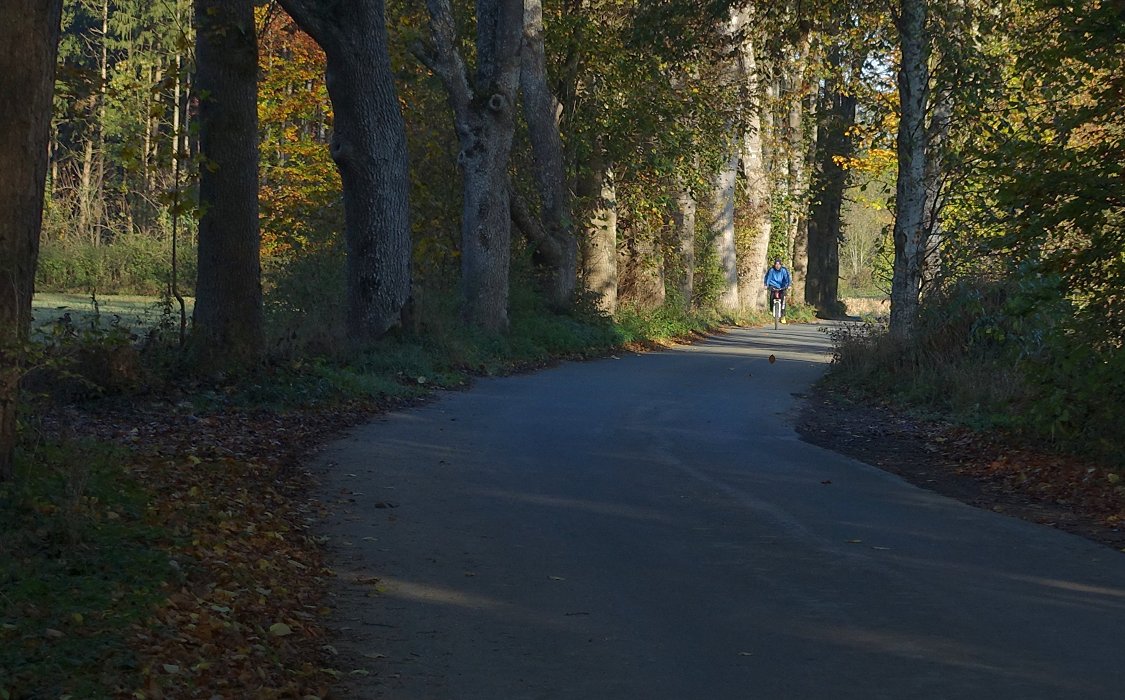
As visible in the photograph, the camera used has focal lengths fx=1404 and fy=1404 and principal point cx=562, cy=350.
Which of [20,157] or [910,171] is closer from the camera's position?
[20,157]

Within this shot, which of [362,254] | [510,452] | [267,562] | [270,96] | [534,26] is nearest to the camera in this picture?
[267,562]

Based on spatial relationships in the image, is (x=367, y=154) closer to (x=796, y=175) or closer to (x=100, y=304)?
(x=100, y=304)

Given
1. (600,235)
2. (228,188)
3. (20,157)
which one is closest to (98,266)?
(600,235)

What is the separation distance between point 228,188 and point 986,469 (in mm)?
8780

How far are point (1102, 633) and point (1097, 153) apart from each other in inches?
239

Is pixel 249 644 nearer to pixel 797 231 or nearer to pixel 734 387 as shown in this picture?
pixel 734 387

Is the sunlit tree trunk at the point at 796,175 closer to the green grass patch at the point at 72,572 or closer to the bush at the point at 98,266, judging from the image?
the bush at the point at 98,266

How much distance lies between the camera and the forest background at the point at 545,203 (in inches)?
488

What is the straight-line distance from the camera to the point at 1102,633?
7094mm

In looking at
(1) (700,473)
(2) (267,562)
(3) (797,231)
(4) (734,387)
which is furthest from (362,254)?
(3) (797,231)

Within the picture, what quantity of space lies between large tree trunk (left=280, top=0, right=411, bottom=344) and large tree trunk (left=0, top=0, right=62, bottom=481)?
36.5ft

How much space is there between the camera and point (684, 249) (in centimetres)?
4447

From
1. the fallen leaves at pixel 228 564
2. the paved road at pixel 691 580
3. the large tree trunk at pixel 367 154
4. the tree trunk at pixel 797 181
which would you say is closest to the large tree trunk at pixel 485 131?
the large tree trunk at pixel 367 154

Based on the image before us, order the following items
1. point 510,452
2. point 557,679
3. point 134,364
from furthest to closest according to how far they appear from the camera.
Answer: point 134,364, point 510,452, point 557,679
